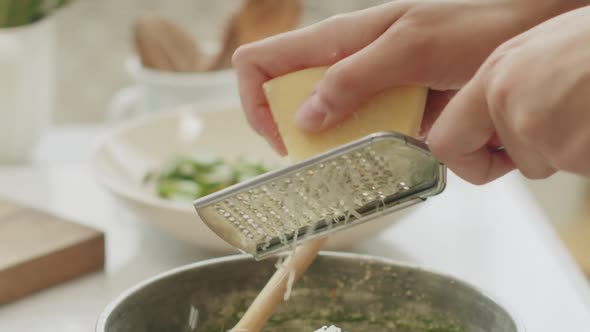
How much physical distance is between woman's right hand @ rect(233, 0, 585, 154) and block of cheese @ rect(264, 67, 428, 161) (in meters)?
0.01

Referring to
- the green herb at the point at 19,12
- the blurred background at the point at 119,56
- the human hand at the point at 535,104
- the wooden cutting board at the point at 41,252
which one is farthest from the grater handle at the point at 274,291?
the blurred background at the point at 119,56

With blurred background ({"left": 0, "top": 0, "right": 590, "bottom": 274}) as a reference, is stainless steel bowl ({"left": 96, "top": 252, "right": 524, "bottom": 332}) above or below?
above

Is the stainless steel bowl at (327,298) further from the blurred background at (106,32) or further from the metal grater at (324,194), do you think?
the blurred background at (106,32)

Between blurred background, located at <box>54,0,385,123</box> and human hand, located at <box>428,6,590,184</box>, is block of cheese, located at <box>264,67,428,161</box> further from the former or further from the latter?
blurred background, located at <box>54,0,385,123</box>

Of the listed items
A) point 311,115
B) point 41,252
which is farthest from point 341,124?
point 41,252

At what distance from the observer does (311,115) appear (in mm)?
757

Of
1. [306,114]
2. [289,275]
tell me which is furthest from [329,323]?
[306,114]

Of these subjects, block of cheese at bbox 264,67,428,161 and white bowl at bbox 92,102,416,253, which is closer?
block of cheese at bbox 264,67,428,161

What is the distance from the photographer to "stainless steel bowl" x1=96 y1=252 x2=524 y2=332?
0.81 metres

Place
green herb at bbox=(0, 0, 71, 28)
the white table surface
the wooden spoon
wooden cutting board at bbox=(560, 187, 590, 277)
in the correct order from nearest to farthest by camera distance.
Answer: the white table surface < green herb at bbox=(0, 0, 71, 28) < the wooden spoon < wooden cutting board at bbox=(560, 187, 590, 277)

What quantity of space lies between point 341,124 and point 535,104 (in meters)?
0.24

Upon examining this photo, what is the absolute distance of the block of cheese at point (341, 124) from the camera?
0.76 meters

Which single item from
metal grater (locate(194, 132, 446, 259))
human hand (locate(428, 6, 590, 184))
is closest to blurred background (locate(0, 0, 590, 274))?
metal grater (locate(194, 132, 446, 259))

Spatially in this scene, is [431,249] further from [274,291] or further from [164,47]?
[164,47]
